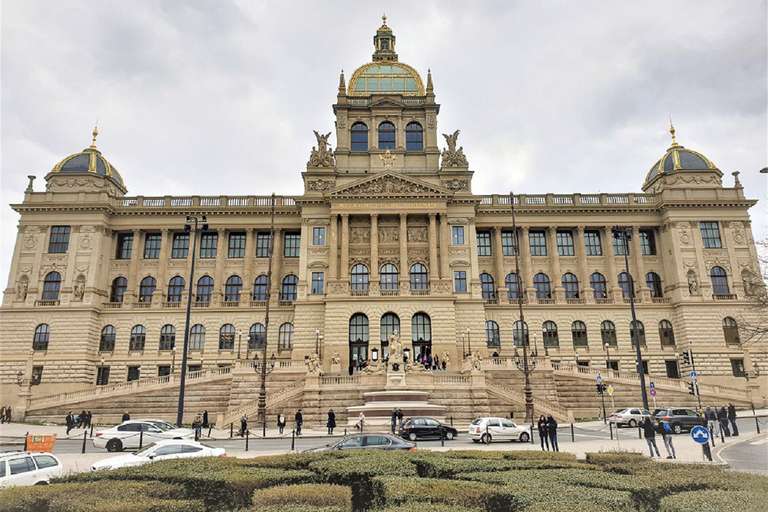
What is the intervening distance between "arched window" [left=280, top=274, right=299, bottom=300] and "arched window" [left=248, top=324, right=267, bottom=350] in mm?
4189

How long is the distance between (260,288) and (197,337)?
8.59 m

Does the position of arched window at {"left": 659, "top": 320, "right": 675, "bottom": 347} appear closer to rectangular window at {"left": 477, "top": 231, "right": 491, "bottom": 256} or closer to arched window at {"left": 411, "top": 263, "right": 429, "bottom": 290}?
rectangular window at {"left": 477, "top": 231, "right": 491, "bottom": 256}

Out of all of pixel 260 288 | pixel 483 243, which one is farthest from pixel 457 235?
pixel 260 288

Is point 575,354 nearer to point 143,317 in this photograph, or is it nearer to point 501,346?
point 501,346

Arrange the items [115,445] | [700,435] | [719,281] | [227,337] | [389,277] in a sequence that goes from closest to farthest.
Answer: [700,435] < [115,445] < [389,277] < [227,337] < [719,281]

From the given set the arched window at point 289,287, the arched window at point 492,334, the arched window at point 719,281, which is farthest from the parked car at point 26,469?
the arched window at point 719,281

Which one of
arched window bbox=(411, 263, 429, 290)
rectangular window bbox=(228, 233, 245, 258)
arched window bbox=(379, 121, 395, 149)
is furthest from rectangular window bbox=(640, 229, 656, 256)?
rectangular window bbox=(228, 233, 245, 258)

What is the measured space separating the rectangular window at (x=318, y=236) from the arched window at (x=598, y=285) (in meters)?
30.9

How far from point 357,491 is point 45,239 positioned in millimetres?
60633

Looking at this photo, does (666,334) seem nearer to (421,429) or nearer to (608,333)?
(608,333)

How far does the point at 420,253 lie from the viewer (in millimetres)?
59281

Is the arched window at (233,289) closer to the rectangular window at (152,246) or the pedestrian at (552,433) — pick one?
the rectangular window at (152,246)

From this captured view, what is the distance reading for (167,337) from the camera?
5994 cm

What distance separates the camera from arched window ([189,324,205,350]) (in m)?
59.8
